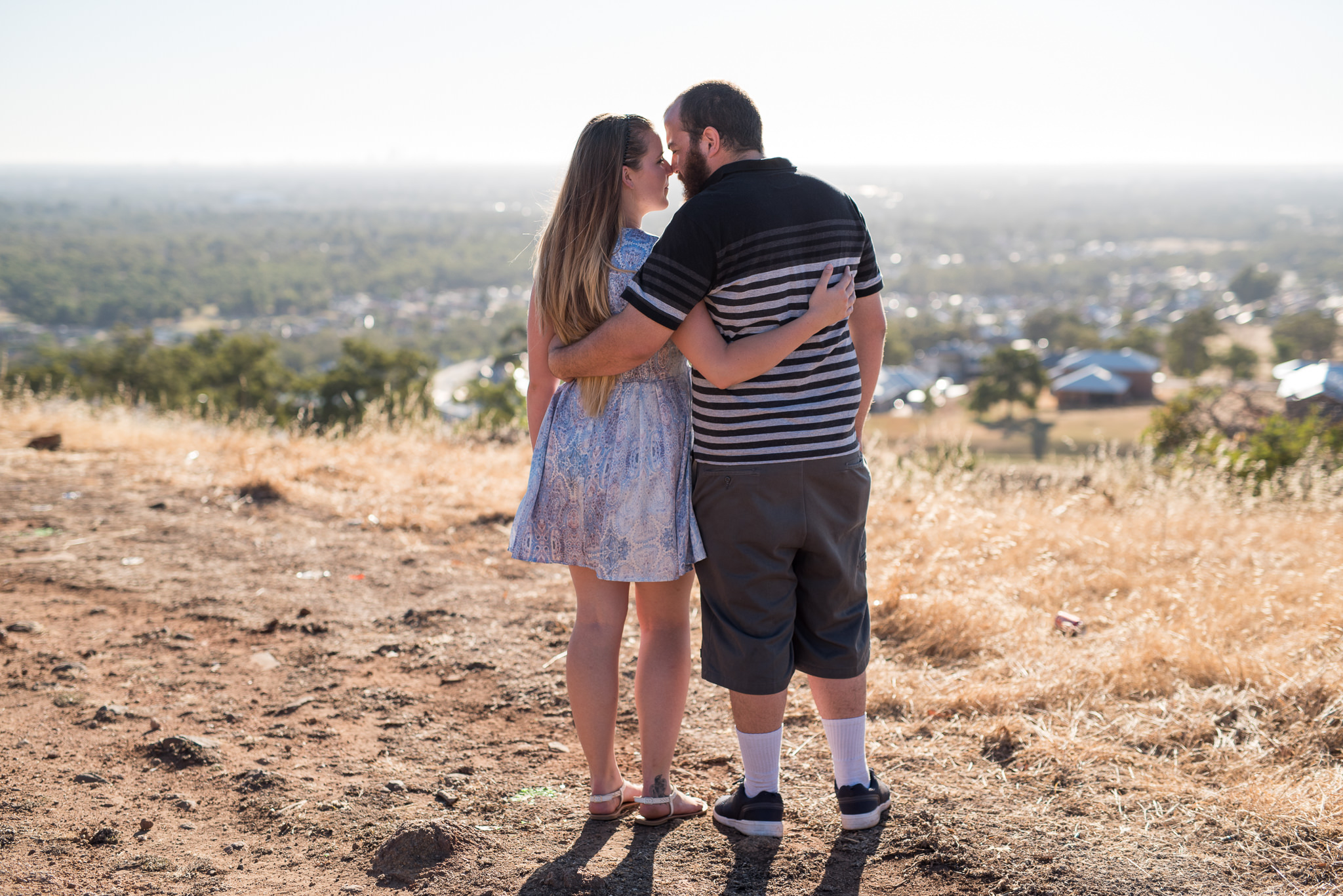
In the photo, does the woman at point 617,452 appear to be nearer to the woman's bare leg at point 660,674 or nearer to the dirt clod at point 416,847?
the woman's bare leg at point 660,674

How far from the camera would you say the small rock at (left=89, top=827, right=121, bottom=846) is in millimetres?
2102

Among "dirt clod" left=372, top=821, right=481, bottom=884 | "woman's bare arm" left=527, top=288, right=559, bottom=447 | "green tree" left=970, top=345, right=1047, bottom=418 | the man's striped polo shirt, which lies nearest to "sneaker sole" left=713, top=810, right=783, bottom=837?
"dirt clod" left=372, top=821, right=481, bottom=884

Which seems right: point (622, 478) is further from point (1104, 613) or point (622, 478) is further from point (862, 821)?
point (1104, 613)

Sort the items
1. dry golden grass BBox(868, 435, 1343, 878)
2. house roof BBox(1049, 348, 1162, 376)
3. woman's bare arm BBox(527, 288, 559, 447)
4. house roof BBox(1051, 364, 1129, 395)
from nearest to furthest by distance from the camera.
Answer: woman's bare arm BBox(527, 288, 559, 447), dry golden grass BBox(868, 435, 1343, 878), house roof BBox(1051, 364, 1129, 395), house roof BBox(1049, 348, 1162, 376)

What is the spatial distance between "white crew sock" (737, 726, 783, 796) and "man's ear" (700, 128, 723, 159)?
4.30 feet

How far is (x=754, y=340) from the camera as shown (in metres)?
1.91

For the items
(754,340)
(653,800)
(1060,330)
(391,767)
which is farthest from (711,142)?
(1060,330)

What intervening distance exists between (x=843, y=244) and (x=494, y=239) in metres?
108

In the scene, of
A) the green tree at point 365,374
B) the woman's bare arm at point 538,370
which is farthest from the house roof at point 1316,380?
the woman's bare arm at point 538,370

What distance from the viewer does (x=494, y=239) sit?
10575cm

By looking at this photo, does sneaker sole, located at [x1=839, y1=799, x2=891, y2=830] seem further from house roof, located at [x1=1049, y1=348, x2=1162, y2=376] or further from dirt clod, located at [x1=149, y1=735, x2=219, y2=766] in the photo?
house roof, located at [x1=1049, y1=348, x2=1162, y2=376]

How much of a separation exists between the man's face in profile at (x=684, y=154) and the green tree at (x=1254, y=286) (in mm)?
95960

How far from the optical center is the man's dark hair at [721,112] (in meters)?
1.93

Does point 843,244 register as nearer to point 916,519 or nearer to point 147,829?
point 147,829
